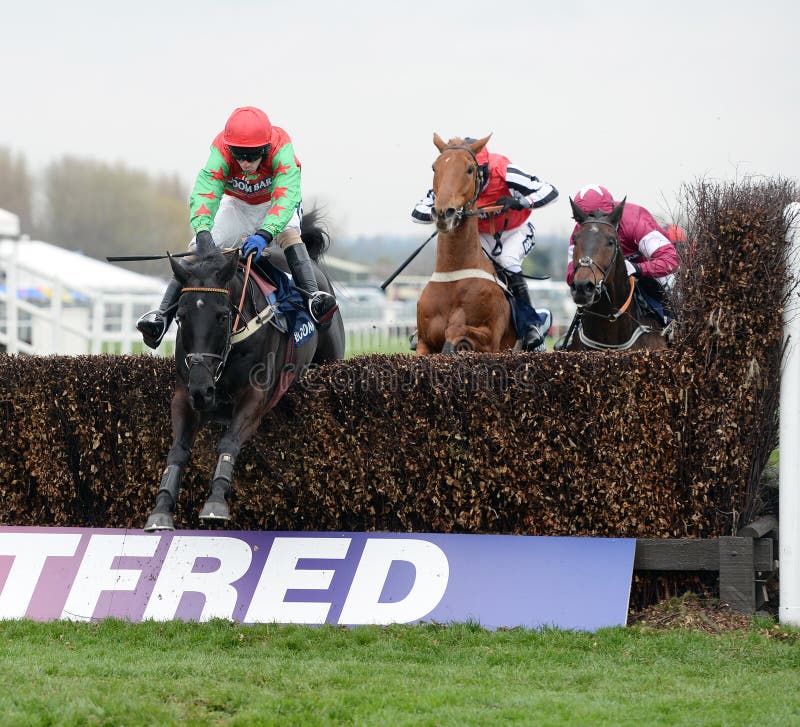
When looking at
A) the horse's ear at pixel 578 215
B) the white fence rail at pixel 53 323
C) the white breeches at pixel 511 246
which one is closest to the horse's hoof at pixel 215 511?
the horse's ear at pixel 578 215

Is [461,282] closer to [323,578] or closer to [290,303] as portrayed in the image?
[290,303]

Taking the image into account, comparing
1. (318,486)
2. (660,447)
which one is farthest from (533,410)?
(318,486)

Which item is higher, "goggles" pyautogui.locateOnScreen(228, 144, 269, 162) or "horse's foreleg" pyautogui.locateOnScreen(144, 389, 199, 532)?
"goggles" pyautogui.locateOnScreen(228, 144, 269, 162)

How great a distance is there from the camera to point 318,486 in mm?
5867

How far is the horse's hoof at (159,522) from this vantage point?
5.19 meters

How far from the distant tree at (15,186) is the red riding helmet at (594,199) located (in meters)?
61.4

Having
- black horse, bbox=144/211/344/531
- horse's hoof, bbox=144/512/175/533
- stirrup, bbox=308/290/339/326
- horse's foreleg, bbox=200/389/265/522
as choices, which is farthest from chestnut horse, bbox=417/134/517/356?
horse's hoof, bbox=144/512/175/533

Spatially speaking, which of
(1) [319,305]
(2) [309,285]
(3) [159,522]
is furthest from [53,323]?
(3) [159,522]

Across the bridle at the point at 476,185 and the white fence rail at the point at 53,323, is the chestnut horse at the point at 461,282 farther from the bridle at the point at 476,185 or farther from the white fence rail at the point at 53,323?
the white fence rail at the point at 53,323

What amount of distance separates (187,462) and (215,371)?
0.80 metres

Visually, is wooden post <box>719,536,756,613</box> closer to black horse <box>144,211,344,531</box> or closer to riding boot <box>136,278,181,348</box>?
black horse <box>144,211,344,531</box>

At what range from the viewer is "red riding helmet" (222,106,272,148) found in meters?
6.08

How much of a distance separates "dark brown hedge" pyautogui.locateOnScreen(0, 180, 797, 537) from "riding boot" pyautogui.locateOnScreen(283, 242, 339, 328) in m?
0.57

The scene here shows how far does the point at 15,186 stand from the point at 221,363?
65.2 m
